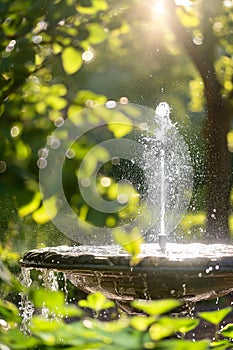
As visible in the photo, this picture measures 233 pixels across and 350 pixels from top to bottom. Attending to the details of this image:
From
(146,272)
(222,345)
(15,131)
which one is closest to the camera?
(222,345)

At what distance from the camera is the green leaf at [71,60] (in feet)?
7.41

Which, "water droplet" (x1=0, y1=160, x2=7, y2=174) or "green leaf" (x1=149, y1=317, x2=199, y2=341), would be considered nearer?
"green leaf" (x1=149, y1=317, x2=199, y2=341)

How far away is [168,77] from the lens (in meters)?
10.8

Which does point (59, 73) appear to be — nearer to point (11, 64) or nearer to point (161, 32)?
point (11, 64)

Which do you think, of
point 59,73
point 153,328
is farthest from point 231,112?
point 153,328

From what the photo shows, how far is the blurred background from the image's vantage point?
7.59 feet

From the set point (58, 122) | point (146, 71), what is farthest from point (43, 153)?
point (146, 71)

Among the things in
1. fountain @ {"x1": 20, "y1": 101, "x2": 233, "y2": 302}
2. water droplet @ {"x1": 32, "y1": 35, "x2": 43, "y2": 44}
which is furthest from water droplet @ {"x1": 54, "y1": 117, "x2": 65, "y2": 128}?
water droplet @ {"x1": 32, "y1": 35, "x2": 43, "y2": 44}

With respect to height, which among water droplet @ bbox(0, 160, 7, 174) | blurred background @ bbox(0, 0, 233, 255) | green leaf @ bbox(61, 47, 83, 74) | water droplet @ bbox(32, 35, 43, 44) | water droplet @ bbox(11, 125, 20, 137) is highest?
water droplet @ bbox(32, 35, 43, 44)

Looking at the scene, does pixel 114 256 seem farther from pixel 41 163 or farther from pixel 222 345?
pixel 222 345

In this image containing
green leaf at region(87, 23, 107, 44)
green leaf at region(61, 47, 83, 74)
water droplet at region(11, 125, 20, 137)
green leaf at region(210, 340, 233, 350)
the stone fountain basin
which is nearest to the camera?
green leaf at region(210, 340, 233, 350)

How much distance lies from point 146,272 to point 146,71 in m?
7.62

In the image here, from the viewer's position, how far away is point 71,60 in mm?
2287

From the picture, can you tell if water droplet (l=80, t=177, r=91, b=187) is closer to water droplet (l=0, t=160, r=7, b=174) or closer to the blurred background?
the blurred background
